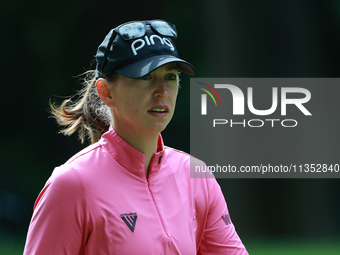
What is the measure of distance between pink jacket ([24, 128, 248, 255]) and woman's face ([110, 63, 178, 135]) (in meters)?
0.09

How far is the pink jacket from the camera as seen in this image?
111 centimetres

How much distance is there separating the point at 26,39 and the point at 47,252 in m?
3.53

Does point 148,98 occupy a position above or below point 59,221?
above

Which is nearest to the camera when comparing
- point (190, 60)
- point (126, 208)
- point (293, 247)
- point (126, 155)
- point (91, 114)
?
point (126, 208)

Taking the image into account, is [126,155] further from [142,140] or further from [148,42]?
[148,42]

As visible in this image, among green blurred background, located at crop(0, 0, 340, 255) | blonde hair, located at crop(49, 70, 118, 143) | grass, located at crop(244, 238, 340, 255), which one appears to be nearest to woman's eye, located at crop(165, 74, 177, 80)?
blonde hair, located at crop(49, 70, 118, 143)

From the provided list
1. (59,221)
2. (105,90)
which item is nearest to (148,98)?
(105,90)

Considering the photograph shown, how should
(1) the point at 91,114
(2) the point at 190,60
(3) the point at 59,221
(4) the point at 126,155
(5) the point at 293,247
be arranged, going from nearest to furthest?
(3) the point at 59,221 → (4) the point at 126,155 → (1) the point at 91,114 → (5) the point at 293,247 → (2) the point at 190,60

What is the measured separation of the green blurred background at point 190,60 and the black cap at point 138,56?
2.95 meters

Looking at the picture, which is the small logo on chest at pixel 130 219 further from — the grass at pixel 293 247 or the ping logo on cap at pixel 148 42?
the grass at pixel 293 247

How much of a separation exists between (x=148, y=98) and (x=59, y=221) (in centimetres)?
43

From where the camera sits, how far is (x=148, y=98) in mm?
1260

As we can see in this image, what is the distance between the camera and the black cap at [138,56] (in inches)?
48.3

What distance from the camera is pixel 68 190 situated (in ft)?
3.72
